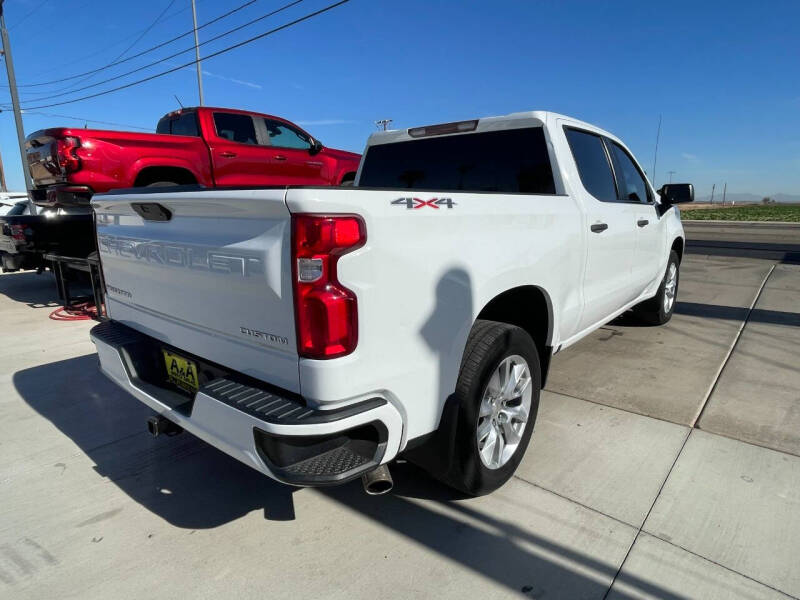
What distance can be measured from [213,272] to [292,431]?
757 millimetres

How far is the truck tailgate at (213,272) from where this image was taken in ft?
5.81

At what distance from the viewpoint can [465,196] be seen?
2.16 meters

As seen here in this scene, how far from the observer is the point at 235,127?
741 cm

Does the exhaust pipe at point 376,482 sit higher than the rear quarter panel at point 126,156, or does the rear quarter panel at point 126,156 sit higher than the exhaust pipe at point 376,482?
the rear quarter panel at point 126,156

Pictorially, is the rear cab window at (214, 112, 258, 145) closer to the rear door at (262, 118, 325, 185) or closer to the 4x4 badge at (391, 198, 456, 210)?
the rear door at (262, 118, 325, 185)

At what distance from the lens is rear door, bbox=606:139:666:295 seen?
165 inches

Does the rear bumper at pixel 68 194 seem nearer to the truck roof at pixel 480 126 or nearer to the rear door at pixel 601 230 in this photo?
the truck roof at pixel 480 126

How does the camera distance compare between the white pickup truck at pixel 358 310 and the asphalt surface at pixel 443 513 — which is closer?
the white pickup truck at pixel 358 310

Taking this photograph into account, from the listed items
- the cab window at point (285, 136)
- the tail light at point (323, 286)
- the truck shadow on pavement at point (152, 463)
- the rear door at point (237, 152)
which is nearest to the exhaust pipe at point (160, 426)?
the truck shadow on pavement at point (152, 463)

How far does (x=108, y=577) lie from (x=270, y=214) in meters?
1.67

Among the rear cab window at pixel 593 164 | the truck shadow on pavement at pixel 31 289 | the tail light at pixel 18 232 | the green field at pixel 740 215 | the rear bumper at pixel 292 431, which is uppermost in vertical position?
the rear cab window at pixel 593 164

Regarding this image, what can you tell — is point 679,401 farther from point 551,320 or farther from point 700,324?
point 700,324

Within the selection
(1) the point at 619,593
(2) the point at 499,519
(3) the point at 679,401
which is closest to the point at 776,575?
(1) the point at 619,593

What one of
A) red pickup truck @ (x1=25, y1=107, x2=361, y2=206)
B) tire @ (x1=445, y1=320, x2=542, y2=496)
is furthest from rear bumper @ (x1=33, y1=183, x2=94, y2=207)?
tire @ (x1=445, y1=320, x2=542, y2=496)
